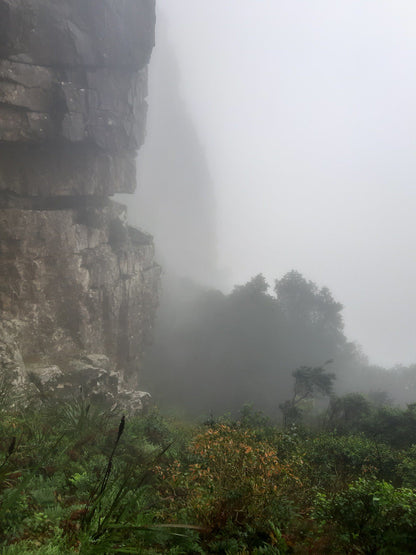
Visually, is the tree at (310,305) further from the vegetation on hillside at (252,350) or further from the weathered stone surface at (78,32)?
the weathered stone surface at (78,32)

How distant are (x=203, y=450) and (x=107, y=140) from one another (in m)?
20.6

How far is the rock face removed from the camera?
54.1 feet

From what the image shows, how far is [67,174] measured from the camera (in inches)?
802

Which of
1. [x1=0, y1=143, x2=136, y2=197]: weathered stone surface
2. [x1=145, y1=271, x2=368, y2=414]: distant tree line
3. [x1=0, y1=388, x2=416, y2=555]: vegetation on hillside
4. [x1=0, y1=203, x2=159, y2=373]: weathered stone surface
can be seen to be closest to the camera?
[x1=0, y1=388, x2=416, y2=555]: vegetation on hillside

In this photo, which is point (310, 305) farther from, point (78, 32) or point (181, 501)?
point (181, 501)

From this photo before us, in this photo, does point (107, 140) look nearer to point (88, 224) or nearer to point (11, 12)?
point (88, 224)

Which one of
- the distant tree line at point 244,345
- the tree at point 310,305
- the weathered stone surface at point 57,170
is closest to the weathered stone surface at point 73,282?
the weathered stone surface at point 57,170

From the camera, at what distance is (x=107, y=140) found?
21656mm

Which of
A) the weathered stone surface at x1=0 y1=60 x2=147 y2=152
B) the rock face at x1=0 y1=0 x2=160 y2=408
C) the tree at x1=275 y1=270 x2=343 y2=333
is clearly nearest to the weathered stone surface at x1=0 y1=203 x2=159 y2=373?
the rock face at x1=0 y1=0 x2=160 y2=408

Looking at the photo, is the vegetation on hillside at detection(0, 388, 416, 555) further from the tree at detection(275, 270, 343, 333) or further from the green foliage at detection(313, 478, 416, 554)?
the tree at detection(275, 270, 343, 333)

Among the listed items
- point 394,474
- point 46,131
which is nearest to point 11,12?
point 46,131

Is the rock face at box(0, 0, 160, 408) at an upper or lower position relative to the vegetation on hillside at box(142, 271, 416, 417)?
upper

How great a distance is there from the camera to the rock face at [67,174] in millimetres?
16500

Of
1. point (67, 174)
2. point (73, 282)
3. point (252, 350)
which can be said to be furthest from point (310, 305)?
point (67, 174)
